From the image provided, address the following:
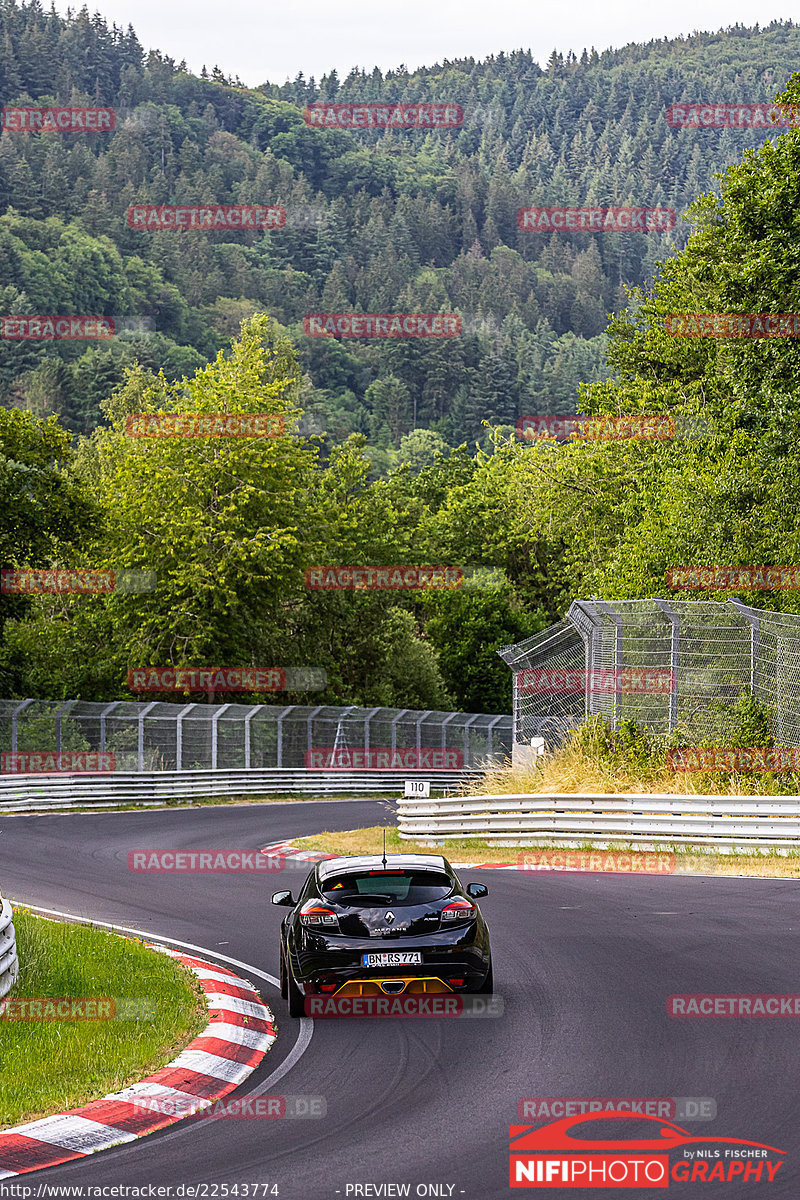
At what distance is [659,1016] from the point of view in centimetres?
959

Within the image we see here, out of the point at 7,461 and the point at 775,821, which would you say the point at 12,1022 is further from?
the point at 7,461

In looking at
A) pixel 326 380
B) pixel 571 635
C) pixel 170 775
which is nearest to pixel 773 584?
pixel 571 635

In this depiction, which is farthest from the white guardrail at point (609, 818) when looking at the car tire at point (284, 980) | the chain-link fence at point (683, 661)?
the car tire at point (284, 980)

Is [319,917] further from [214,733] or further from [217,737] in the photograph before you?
[217,737]

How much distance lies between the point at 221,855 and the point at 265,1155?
604 inches

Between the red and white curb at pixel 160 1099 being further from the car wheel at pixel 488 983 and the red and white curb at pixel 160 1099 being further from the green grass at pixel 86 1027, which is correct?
the car wheel at pixel 488 983

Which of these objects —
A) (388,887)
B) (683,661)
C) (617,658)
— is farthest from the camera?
(617,658)

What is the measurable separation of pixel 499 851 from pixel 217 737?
15271 millimetres

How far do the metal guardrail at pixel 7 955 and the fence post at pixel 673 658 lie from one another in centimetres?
1235

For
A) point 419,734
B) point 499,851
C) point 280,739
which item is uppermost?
point 499,851

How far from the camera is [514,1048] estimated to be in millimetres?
8828

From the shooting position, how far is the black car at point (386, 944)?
9891 mm

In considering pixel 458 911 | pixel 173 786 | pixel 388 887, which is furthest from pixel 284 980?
pixel 173 786

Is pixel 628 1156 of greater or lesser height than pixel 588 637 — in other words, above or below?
above
